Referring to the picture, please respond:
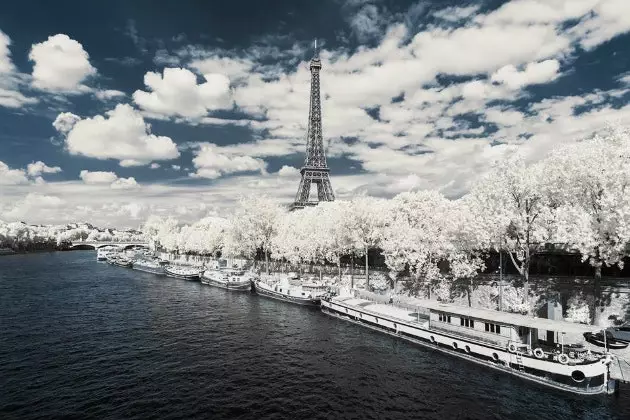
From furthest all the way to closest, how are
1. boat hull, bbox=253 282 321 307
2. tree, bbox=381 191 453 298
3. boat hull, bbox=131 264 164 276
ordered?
boat hull, bbox=131 264 164 276 < boat hull, bbox=253 282 321 307 < tree, bbox=381 191 453 298

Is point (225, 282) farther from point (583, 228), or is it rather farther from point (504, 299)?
Answer: point (583, 228)

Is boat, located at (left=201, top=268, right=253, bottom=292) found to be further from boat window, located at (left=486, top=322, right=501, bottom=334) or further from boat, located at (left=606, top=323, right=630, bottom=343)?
boat, located at (left=606, top=323, right=630, bottom=343)

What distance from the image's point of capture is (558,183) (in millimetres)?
46188

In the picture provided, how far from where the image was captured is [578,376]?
3184 cm

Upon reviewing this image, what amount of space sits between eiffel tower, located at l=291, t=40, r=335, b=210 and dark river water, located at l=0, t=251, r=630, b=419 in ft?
324

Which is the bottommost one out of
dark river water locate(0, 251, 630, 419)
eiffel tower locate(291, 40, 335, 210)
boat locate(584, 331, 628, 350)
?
dark river water locate(0, 251, 630, 419)

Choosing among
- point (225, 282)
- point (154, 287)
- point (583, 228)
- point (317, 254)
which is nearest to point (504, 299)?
point (583, 228)

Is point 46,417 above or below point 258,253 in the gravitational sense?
below

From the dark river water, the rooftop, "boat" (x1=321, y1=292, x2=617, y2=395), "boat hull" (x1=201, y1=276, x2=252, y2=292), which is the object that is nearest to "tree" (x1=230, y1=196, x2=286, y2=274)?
"boat hull" (x1=201, y1=276, x2=252, y2=292)

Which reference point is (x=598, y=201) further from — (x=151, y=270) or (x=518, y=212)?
(x=151, y=270)

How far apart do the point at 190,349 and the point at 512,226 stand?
41.8 meters

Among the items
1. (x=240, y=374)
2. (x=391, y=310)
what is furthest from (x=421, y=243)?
(x=240, y=374)

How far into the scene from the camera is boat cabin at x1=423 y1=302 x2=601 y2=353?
36.3 meters

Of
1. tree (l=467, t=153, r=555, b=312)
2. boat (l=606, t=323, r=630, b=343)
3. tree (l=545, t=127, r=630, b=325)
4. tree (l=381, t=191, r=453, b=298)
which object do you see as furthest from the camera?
tree (l=381, t=191, r=453, b=298)
